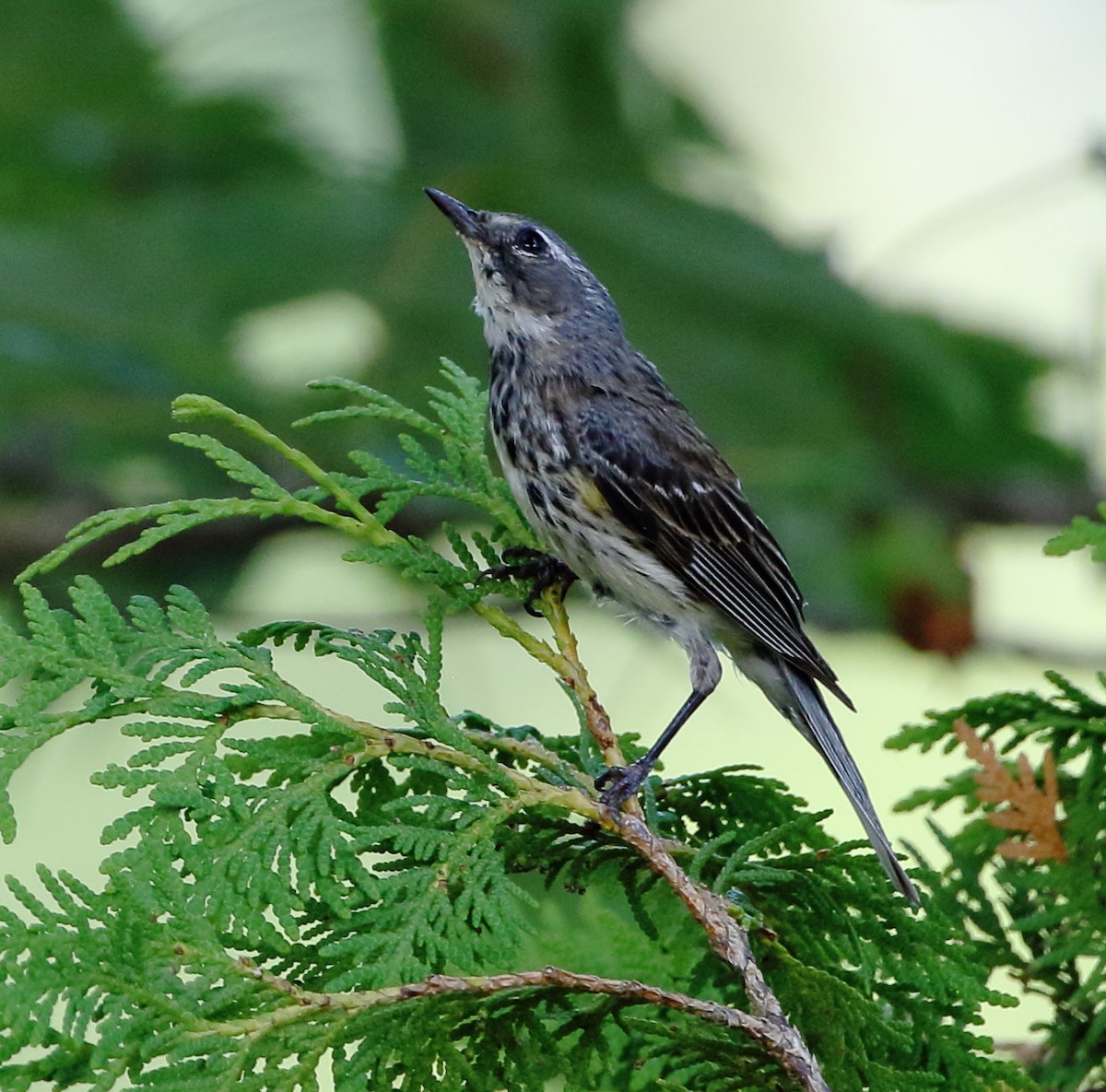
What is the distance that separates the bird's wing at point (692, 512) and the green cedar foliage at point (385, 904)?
1.11 metres

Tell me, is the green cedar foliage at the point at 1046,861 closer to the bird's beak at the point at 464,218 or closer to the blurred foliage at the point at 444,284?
the blurred foliage at the point at 444,284

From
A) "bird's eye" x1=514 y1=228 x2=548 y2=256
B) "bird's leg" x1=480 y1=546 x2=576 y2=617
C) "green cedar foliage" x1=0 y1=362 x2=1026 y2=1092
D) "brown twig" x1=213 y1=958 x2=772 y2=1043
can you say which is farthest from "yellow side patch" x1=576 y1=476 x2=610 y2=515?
"brown twig" x1=213 y1=958 x2=772 y2=1043

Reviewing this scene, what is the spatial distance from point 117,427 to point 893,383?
2.83 m

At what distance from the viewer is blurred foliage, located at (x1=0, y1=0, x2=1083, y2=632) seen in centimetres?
444

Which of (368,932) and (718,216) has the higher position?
(718,216)

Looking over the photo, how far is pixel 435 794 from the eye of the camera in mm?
2131

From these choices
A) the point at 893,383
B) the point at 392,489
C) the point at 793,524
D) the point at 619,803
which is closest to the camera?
the point at 619,803

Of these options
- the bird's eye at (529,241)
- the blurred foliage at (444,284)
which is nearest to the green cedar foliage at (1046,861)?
the blurred foliage at (444,284)

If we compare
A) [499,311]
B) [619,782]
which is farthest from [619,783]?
[499,311]

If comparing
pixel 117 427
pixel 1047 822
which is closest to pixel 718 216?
pixel 117 427

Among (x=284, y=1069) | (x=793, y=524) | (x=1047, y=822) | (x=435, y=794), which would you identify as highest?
(x=793, y=524)

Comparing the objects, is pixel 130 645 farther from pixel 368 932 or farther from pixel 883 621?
pixel 883 621

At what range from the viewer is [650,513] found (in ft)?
11.5

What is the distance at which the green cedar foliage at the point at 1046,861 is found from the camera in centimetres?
228
